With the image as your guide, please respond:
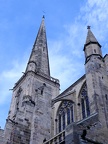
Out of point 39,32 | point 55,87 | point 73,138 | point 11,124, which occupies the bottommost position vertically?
point 73,138

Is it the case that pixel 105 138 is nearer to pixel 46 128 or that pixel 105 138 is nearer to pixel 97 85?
pixel 97 85

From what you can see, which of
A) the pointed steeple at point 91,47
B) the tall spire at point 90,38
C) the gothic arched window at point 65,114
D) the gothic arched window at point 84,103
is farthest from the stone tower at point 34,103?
the tall spire at point 90,38

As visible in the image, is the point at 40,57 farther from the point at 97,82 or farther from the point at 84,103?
the point at 97,82

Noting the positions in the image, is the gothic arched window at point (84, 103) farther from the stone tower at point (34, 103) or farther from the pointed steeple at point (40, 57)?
the pointed steeple at point (40, 57)

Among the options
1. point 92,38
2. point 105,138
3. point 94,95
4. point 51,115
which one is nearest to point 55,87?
point 51,115

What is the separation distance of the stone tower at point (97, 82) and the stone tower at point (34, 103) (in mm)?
3836

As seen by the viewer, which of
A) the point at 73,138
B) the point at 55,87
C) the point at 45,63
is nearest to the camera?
the point at 73,138

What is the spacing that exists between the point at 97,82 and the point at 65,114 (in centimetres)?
434

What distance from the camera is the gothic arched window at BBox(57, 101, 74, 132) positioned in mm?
15133

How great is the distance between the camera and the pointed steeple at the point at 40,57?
22.0m

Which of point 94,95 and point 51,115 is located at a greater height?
point 51,115

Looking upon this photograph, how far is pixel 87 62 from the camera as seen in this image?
1380 cm

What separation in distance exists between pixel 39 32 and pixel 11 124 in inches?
663

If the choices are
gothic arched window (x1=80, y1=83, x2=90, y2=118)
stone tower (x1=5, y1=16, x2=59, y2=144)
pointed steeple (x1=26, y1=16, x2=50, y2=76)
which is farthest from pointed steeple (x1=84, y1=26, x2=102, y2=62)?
pointed steeple (x1=26, y1=16, x2=50, y2=76)
